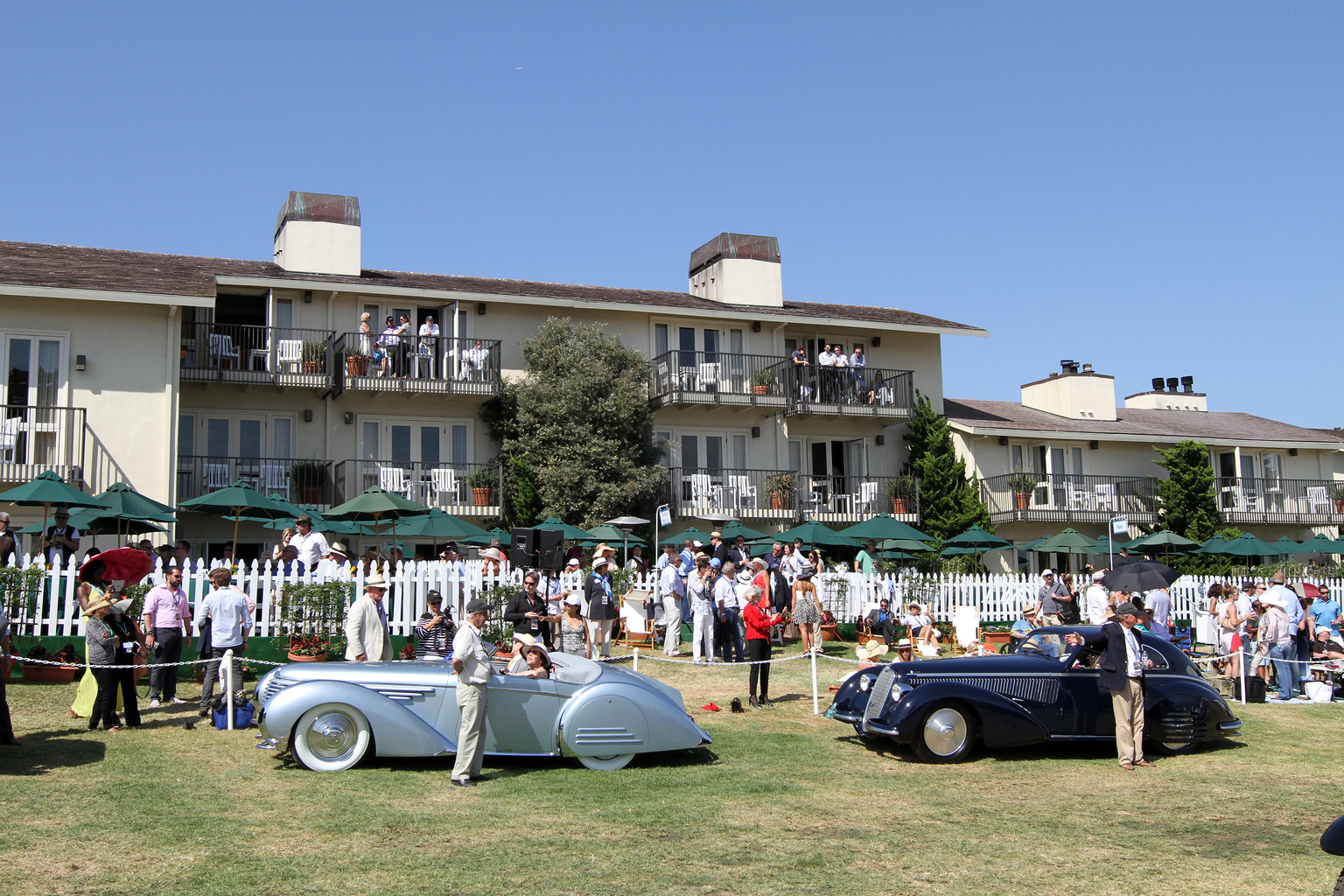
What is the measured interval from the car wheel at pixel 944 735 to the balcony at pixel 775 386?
64.1 ft

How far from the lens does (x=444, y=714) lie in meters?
10.7

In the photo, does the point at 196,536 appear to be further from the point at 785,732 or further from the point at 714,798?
the point at 714,798

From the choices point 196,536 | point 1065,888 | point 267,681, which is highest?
point 196,536

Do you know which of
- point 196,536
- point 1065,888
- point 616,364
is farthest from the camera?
point 616,364

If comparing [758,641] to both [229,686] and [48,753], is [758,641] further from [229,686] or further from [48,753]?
[48,753]

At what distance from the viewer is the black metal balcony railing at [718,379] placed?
31281 millimetres

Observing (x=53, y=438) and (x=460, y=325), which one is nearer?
(x=53, y=438)

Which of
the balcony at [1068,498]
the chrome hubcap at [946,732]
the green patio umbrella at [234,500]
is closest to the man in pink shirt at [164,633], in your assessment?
the green patio umbrella at [234,500]

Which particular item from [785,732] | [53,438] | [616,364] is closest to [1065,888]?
[785,732]

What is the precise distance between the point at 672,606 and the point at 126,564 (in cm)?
852

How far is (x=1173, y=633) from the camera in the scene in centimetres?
2284

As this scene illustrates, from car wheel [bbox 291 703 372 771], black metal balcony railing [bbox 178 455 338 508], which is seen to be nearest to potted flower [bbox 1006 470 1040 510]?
black metal balcony railing [bbox 178 455 338 508]

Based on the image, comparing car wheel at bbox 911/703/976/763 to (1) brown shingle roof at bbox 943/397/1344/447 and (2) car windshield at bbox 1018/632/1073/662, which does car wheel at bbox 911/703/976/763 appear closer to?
(2) car windshield at bbox 1018/632/1073/662

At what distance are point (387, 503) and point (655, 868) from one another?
12490 mm
